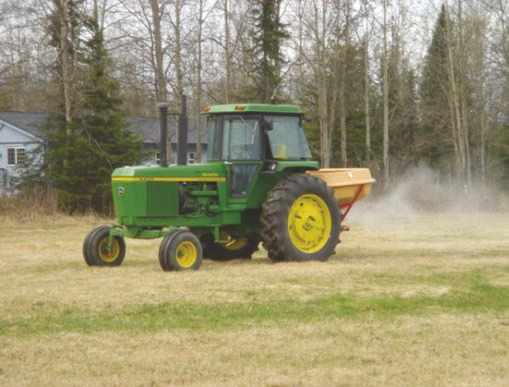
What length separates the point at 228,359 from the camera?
25.1 ft

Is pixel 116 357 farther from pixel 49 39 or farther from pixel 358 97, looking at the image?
pixel 358 97

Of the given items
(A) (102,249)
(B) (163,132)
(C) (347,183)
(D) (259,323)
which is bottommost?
(D) (259,323)

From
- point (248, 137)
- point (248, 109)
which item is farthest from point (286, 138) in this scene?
point (248, 109)

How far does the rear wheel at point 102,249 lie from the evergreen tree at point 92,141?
49.0ft

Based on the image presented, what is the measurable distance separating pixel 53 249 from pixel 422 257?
24.4 feet

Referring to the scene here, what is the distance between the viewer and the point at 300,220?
14.4 metres

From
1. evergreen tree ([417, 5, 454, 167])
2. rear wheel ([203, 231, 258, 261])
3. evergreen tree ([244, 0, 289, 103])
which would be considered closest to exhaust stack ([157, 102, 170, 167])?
rear wheel ([203, 231, 258, 261])

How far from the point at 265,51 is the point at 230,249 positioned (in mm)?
22738

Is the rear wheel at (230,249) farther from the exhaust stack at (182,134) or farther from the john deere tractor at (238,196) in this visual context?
the exhaust stack at (182,134)

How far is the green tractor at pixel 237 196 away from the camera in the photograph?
13523 mm

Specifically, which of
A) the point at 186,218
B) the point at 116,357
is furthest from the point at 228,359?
the point at 186,218

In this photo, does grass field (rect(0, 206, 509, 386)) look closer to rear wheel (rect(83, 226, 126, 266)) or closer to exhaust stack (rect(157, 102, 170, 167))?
rear wheel (rect(83, 226, 126, 266))

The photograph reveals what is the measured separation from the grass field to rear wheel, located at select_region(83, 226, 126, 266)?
0.34 meters

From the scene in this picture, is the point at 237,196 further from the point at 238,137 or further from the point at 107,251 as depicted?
the point at 107,251
